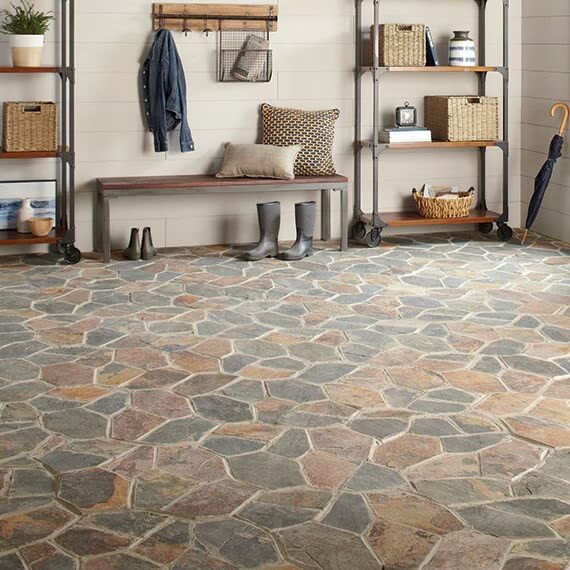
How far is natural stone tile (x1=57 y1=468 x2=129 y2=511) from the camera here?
121 inches

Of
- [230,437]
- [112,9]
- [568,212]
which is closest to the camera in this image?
[230,437]

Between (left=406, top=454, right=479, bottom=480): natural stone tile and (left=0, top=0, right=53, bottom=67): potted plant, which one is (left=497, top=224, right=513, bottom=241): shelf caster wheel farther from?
(left=406, top=454, right=479, bottom=480): natural stone tile

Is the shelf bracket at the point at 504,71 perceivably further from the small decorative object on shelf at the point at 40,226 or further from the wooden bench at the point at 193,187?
the small decorative object on shelf at the point at 40,226

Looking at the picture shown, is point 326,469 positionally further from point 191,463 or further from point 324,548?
point 324,548

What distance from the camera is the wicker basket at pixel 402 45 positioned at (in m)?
6.87

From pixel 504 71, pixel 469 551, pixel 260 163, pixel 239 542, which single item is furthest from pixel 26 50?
pixel 469 551

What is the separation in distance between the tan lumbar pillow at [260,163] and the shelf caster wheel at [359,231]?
737 mm

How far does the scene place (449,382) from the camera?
4223mm

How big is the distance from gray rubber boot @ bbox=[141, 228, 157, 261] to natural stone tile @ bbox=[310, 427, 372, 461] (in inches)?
125

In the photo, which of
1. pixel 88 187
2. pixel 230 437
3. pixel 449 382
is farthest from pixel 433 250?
pixel 230 437

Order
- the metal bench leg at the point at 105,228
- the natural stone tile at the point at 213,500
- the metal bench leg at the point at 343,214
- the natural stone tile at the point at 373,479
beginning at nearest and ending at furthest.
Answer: the natural stone tile at the point at 213,500 < the natural stone tile at the point at 373,479 < the metal bench leg at the point at 105,228 < the metal bench leg at the point at 343,214

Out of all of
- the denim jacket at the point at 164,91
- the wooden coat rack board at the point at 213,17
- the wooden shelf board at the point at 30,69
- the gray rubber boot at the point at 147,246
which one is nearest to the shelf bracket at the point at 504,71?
the wooden coat rack board at the point at 213,17

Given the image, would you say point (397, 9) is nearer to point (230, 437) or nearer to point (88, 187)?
point (88, 187)

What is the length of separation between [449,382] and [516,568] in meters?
1.57
